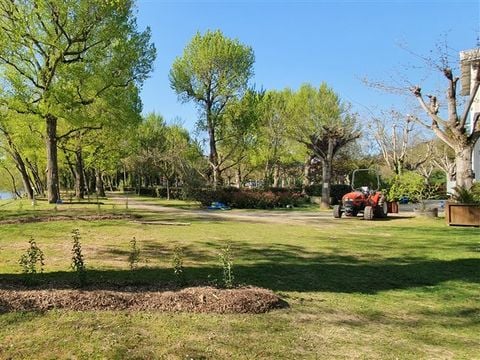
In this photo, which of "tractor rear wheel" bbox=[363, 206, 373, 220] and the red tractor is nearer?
"tractor rear wheel" bbox=[363, 206, 373, 220]

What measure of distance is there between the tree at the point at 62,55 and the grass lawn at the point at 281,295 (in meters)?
10.6

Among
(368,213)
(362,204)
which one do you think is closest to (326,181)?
(362,204)

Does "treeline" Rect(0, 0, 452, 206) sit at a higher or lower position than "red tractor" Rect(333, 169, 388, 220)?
higher

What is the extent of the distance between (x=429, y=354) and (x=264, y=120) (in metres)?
36.1

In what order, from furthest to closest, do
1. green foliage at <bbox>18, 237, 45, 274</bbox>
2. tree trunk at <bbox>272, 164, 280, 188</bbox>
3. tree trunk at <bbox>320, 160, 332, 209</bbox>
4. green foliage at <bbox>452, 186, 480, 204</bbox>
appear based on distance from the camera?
1. tree trunk at <bbox>272, 164, 280, 188</bbox>
2. tree trunk at <bbox>320, 160, 332, 209</bbox>
3. green foliage at <bbox>452, 186, 480, 204</bbox>
4. green foliage at <bbox>18, 237, 45, 274</bbox>

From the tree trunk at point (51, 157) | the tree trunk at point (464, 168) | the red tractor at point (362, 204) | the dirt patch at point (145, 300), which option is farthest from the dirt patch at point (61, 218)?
the tree trunk at point (464, 168)

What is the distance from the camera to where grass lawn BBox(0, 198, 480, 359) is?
12.9ft

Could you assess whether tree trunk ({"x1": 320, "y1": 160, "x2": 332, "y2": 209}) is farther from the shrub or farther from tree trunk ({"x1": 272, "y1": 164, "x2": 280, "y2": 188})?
tree trunk ({"x1": 272, "y1": 164, "x2": 280, "y2": 188})

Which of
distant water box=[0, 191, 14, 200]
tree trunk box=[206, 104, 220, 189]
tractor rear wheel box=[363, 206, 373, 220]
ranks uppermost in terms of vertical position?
tree trunk box=[206, 104, 220, 189]

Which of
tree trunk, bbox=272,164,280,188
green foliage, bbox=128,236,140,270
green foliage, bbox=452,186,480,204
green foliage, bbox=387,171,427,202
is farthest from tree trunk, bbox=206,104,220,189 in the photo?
green foliage, bbox=128,236,140,270

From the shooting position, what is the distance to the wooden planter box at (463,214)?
14.6 m

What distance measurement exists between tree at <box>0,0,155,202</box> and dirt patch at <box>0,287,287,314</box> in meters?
17.0

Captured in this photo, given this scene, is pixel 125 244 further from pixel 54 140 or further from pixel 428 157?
pixel 428 157

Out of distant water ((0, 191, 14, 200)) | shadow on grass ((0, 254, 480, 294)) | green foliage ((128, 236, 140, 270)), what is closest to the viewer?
shadow on grass ((0, 254, 480, 294))
